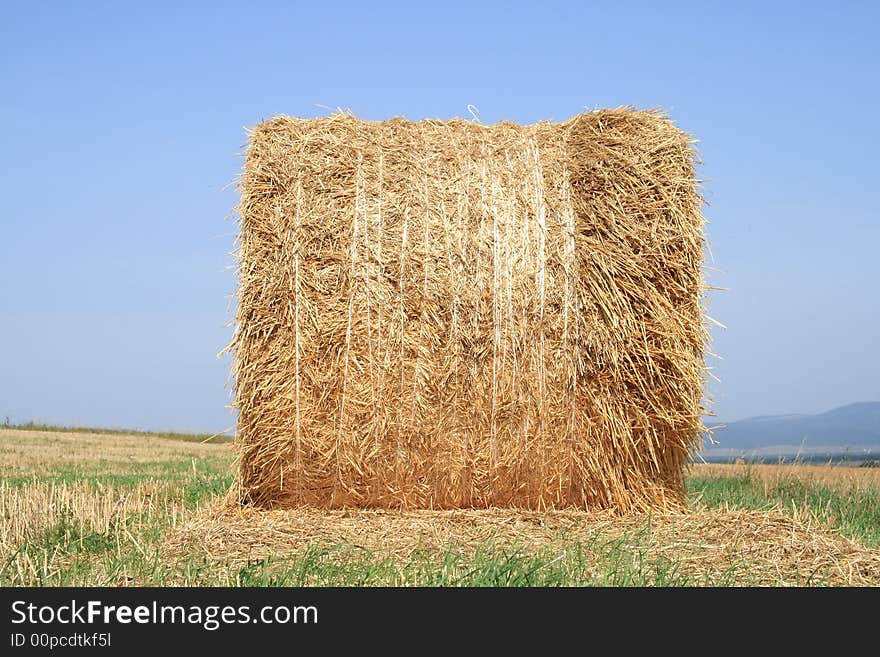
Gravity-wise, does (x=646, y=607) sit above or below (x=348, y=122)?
below

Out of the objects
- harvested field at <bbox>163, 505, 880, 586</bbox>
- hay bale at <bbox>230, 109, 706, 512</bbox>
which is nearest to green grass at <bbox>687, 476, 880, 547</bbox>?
harvested field at <bbox>163, 505, 880, 586</bbox>

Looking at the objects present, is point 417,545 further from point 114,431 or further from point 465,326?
point 114,431

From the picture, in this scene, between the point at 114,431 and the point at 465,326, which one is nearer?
the point at 465,326

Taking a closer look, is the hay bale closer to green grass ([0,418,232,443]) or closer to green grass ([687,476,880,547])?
green grass ([687,476,880,547])

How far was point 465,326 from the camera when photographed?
614 cm

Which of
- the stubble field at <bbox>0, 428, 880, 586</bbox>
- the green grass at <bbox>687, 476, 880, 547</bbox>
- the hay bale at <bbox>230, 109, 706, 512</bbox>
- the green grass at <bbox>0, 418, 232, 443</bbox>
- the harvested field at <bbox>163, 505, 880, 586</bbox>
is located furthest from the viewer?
the green grass at <bbox>0, 418, 232, 443</bbox>

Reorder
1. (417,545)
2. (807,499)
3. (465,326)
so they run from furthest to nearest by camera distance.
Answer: (807,499) < (465,326) < (417,545)

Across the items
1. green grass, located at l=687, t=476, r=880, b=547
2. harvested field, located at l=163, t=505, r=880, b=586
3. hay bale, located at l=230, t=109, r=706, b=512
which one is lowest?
green grass, located at l=687, t=476, r=880, b=547

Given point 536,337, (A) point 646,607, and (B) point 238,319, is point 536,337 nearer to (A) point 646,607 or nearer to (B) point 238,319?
(B) point 238,319

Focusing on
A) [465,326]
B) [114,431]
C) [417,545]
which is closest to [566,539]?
[417,545]

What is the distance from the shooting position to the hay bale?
243 inches

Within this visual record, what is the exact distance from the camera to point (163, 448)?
16.5 m

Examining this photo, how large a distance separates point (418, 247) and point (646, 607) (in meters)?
3.23

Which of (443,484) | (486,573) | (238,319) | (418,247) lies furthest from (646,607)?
(238,319)
